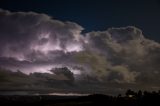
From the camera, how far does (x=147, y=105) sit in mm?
85312

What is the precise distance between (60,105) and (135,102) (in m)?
24.1

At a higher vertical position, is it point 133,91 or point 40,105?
point 133,91

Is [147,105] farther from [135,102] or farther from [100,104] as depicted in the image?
[100,104]

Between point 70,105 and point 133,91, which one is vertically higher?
point 133,91

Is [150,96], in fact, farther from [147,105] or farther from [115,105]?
[115,105]

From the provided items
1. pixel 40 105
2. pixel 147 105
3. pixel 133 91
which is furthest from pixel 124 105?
pixel 133 91

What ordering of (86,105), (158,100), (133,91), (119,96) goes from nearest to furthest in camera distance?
1. (158,100)
2. (86,105)
3. (119,96)
4. (133,91)

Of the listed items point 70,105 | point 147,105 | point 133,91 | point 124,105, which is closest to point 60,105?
point 70,105

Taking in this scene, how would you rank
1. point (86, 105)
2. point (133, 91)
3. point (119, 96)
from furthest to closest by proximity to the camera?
point (133, 91) < point (119, 96) < point (86, 105)

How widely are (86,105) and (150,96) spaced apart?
20.0m

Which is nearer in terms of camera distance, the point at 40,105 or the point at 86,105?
the point at 86,105

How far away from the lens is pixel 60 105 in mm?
94312

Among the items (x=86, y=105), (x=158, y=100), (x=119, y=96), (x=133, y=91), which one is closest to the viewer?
(x=158, y=100)

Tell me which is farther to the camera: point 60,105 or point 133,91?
point 133,91
